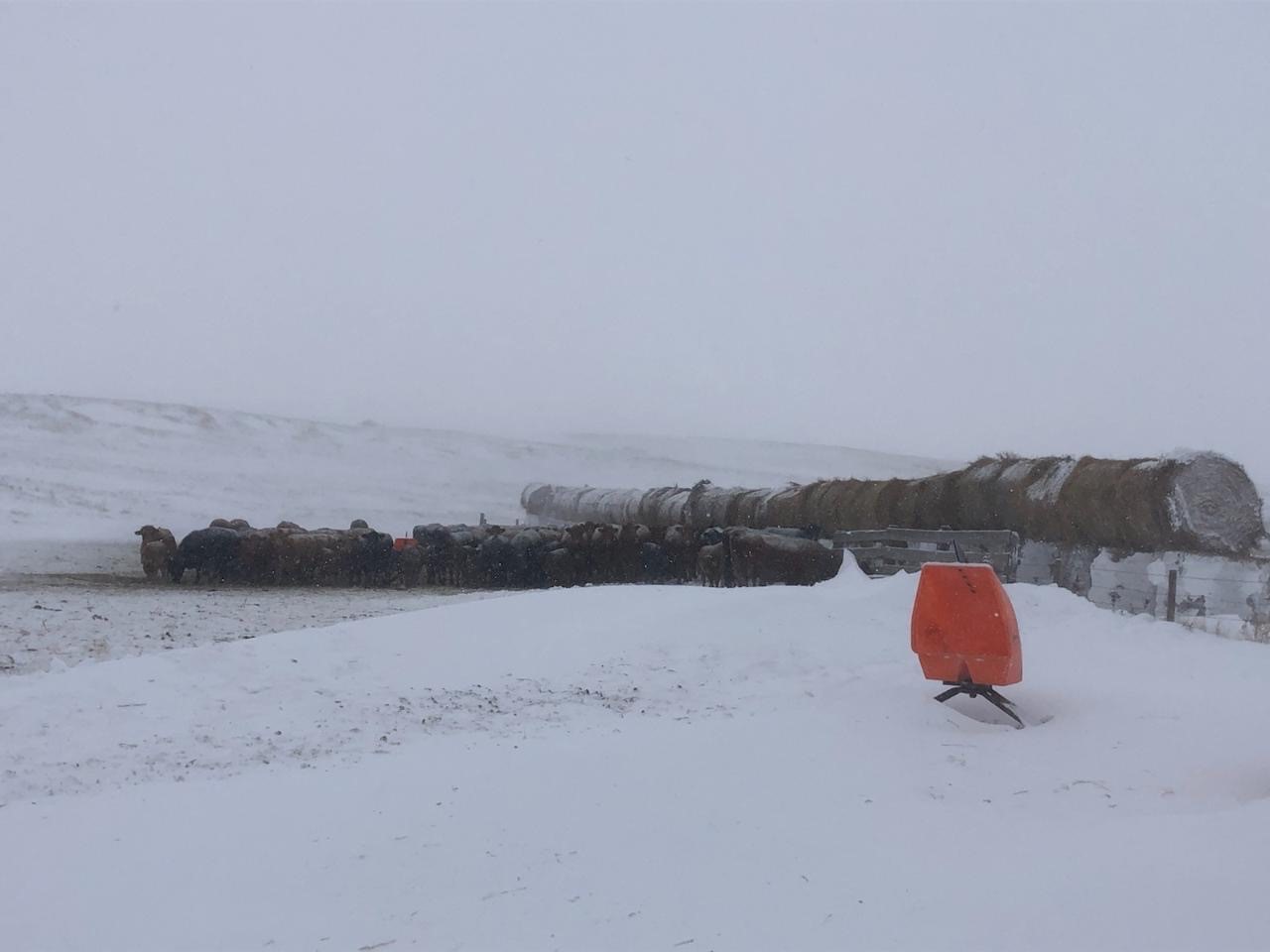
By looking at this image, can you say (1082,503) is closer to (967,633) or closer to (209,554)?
(967,633)

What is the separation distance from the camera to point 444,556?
2130 centimetres

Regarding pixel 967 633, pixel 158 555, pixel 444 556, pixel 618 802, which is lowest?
pixel 158 555

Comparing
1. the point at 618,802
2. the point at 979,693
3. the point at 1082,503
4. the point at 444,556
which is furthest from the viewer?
the point at 444,556

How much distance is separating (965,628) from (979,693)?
46 cm

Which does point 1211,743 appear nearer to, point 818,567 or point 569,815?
point 569,815

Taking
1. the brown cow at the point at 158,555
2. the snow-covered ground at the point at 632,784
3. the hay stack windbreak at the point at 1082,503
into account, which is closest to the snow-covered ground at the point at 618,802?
the snow-covered ground at the point at 632,784

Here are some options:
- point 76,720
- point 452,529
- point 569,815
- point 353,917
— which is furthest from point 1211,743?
point 452,529

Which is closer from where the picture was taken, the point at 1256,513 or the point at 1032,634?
the point at 1032,634

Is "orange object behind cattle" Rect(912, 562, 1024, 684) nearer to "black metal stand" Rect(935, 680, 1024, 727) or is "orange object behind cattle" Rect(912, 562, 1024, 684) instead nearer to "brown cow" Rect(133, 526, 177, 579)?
"black metal stand" Rect(935, 680, 1024, 727)

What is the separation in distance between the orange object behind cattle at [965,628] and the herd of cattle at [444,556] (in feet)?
30.4

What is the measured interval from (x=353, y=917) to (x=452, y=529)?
20581 millimetres

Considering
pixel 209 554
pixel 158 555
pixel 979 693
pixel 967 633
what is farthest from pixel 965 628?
pixel 158 555

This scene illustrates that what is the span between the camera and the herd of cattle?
18.7m

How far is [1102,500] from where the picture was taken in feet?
48.2
